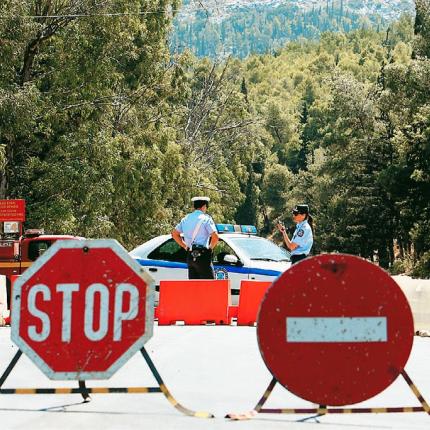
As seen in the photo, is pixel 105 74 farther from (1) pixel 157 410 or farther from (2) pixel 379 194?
(2) pixel 379 194

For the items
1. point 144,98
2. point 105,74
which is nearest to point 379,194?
point 144,98

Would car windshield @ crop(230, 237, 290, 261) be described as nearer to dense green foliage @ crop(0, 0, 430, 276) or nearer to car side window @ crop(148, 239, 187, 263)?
car side window @ crop(148, 239, 187, 263)

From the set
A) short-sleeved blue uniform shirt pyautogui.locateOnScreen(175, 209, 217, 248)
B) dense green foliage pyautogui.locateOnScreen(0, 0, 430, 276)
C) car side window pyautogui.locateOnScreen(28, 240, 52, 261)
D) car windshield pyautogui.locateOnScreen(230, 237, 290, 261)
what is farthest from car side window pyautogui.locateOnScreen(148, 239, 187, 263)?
dense green foliage pyautogui.locateOnScreen(0, 0, 430, 276)

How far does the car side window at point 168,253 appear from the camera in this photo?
20406mm

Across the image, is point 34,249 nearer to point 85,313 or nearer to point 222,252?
point 222,252

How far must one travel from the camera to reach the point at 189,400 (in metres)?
8.51

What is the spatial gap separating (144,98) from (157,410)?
141ft

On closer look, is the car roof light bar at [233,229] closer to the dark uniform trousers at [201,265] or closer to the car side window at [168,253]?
the car side window at [168,253]

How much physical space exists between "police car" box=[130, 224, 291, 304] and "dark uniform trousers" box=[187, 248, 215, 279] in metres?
2.24

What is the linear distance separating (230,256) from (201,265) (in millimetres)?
2388

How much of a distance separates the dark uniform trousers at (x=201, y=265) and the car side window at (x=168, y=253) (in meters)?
3.02

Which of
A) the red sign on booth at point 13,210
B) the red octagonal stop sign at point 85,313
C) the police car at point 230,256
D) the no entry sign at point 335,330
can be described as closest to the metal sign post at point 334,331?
the no entry sign at point 335,330

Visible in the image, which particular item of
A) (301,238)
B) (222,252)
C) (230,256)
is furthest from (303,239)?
(222,252)

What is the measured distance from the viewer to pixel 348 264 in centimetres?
734
